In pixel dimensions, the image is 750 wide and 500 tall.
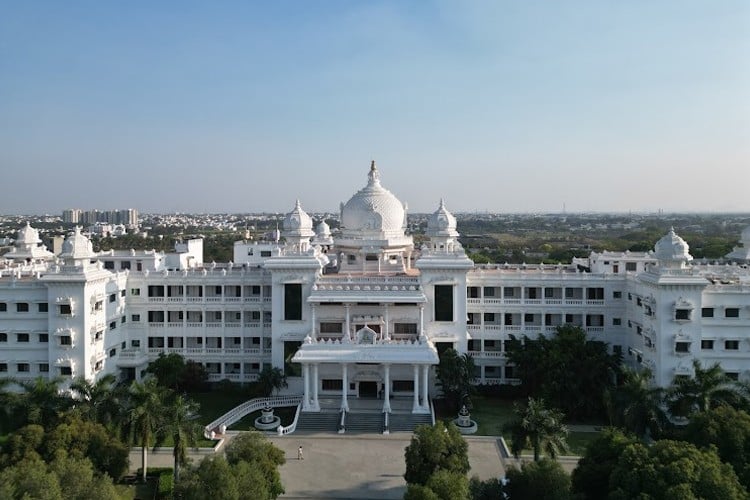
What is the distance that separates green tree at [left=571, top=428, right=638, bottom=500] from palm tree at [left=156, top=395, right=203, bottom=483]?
56.5ft

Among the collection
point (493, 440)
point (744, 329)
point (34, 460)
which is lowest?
point (493, 440)

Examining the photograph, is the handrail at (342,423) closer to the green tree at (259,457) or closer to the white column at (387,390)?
the white column at (387,390)

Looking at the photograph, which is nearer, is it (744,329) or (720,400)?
(720,400)

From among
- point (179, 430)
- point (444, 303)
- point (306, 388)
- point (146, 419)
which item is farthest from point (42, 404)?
point (444, 303)

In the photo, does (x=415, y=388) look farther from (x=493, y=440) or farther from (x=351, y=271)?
(x=351, y=271)

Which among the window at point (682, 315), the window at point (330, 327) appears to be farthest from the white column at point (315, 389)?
the window at point (682, 315)

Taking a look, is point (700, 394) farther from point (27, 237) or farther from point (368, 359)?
point (27, 237)

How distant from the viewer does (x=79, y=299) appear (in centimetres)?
4262

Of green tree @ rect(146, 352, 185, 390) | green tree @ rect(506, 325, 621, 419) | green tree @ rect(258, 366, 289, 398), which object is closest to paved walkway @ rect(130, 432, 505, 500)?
green tree @ rect(506, 325, 621, 419)

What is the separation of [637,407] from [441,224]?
2147 cm

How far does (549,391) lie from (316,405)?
1490cm

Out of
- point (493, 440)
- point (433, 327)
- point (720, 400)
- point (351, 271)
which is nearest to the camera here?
point (720, 400)

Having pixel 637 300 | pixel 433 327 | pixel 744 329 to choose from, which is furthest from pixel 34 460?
pixel 744 329

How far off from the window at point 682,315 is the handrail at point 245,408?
1000 inches
